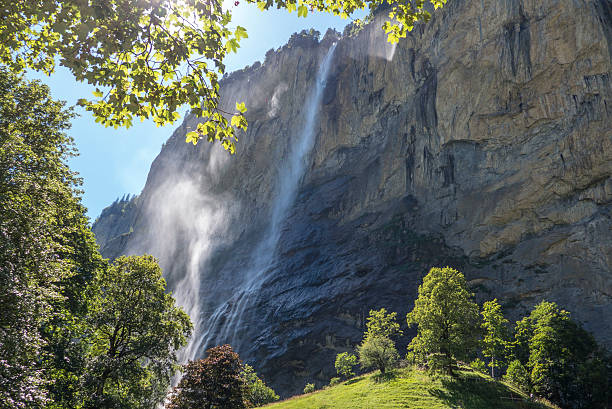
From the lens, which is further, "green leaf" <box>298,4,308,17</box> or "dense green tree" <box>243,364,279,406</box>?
"dense green tree" <box>243,364,279,406</box>

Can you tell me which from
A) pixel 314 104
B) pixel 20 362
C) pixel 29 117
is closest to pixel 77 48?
pixel 20 362

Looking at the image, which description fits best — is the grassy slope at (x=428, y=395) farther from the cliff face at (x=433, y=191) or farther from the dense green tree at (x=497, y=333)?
the cliff face at (x=433, y=191)

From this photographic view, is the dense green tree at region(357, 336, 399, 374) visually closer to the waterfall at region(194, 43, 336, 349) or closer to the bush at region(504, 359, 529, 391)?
the bush at region(504, 359, 529, 391)

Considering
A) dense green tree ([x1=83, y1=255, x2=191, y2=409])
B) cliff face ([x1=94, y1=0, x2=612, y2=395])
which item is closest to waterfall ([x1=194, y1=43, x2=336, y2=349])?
cliff face ([x1=94, y1=0, x2=612, y2=395])

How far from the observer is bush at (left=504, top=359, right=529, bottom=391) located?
29.3m

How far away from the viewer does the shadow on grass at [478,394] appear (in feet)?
68.6

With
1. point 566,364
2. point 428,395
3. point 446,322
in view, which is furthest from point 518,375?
point 428,395

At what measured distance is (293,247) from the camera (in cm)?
6031

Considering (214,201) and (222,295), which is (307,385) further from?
(214,201)

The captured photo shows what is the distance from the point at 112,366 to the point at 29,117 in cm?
1059

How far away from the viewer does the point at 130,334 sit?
18188 mm

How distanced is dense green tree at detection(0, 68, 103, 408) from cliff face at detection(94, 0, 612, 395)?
34104 millimetres

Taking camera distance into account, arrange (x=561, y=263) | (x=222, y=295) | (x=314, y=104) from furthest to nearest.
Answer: (x=314, y=104), (x=222, y=295), (x=561, y=263)

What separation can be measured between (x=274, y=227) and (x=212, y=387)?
46.1m
